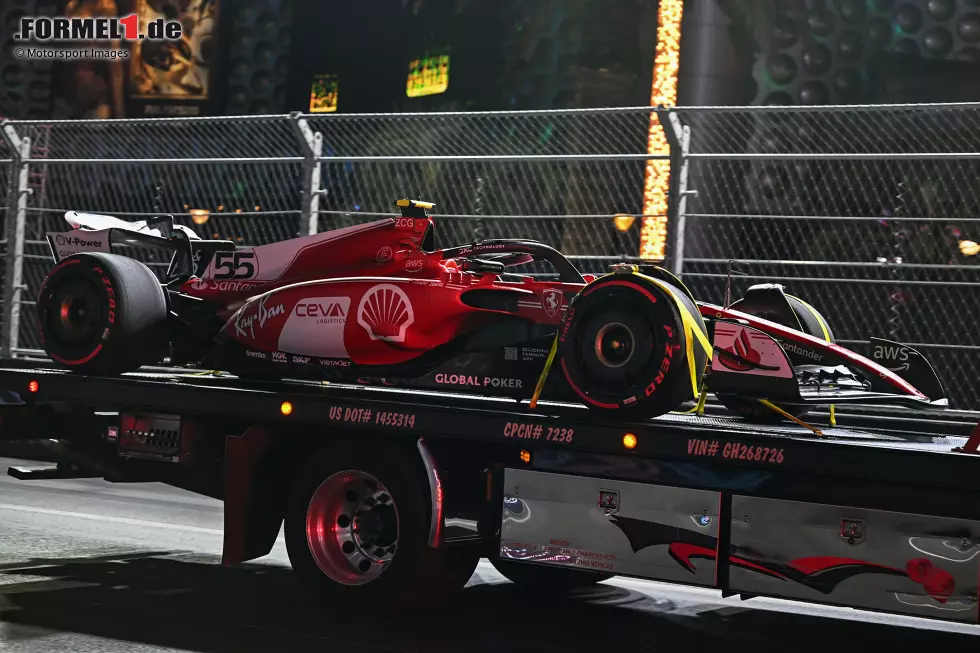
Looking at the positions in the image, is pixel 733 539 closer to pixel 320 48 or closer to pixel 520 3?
pixel 520 3

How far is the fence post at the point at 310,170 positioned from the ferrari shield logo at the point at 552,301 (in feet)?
14.0

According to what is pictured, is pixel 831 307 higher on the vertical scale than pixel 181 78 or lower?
lower

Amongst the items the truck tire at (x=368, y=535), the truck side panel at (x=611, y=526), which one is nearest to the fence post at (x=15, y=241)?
the truck tire at (x=368, y=535)

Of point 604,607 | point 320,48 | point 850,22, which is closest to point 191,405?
point 604,607

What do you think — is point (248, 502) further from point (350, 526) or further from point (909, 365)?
point (909, 365)

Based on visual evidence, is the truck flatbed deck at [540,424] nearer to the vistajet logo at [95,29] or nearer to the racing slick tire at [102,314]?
the racing slick tire at [102,314]

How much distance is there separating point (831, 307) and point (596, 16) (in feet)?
30.2

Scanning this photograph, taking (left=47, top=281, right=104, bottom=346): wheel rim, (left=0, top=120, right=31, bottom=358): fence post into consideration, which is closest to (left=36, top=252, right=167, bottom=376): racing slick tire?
(left=47, top=281, right=104, bottom=346): wheel rim

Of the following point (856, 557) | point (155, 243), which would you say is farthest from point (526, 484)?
point (155, 243)

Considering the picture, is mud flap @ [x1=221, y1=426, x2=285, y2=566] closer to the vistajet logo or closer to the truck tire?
the truck tire

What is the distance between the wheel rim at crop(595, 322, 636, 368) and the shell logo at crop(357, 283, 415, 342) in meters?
1.23

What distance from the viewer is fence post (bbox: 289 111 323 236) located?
34.7ft

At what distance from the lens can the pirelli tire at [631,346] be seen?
589 cm

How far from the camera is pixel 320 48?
2406cm
